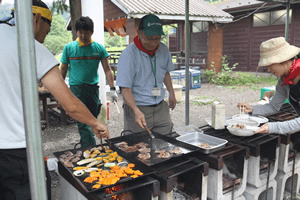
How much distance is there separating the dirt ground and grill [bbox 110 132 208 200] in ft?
1.75

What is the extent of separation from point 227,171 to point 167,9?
934cm

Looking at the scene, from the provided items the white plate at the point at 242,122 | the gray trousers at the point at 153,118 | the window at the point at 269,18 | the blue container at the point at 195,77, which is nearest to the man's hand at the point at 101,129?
the gray trousers at the point at 153,118

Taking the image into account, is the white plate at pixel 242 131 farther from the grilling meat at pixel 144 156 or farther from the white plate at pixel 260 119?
the grilling meat at pixel 144 156

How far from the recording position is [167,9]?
10602 millimetres

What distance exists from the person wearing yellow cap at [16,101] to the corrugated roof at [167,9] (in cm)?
795

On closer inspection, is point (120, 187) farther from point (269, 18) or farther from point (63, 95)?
point (269, 18)

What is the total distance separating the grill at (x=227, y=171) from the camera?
200 cm

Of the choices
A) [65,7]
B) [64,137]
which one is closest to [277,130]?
[64,137]

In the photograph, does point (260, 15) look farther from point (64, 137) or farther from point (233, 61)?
point (64, 137)

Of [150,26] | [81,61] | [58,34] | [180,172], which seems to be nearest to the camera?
[180,172]

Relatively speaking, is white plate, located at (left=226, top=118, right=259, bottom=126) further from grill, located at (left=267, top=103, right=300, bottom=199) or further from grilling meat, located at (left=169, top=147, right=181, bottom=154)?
grilling meat, located at (left=169, top=147, right=181, bottom=154)

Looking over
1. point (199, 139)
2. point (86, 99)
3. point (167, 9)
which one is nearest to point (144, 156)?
point (199, 139)

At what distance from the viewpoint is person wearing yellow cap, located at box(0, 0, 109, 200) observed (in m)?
1.47

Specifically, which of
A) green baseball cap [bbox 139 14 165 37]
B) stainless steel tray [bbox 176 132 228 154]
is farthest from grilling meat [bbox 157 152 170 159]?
green baseball cap [bbox 139 14 165 37]
